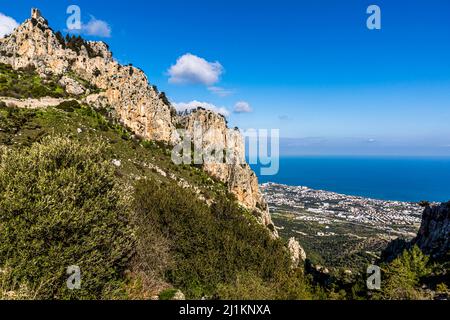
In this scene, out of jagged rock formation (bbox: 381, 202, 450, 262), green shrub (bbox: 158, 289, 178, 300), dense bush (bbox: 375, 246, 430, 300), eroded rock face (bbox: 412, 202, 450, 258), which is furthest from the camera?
eroded rock face (bbox: 412, 202, 450, 258)

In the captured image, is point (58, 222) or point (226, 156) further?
point (226, 156)

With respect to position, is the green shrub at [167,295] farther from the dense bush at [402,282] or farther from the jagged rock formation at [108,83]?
the jagged rock formation at [108,83]

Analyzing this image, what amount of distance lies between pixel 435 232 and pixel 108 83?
2883 inches

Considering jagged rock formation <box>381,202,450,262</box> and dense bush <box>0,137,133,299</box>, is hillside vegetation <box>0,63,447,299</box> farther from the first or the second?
jagged rock formation <box>381,202,450,262</box>

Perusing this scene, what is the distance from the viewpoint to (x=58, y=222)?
13.7 metres

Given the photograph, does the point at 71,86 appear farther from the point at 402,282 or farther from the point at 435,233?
the point at 435,233

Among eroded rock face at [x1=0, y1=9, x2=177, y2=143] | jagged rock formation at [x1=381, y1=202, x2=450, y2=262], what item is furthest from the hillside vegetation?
eroded rock face at [x1=0, y1=9, x2=177, y2=143]

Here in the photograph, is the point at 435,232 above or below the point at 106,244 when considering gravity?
below

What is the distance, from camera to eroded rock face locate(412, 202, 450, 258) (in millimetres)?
29552

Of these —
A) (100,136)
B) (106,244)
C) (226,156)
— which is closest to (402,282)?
(106,244)

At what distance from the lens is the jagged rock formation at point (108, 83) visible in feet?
231
